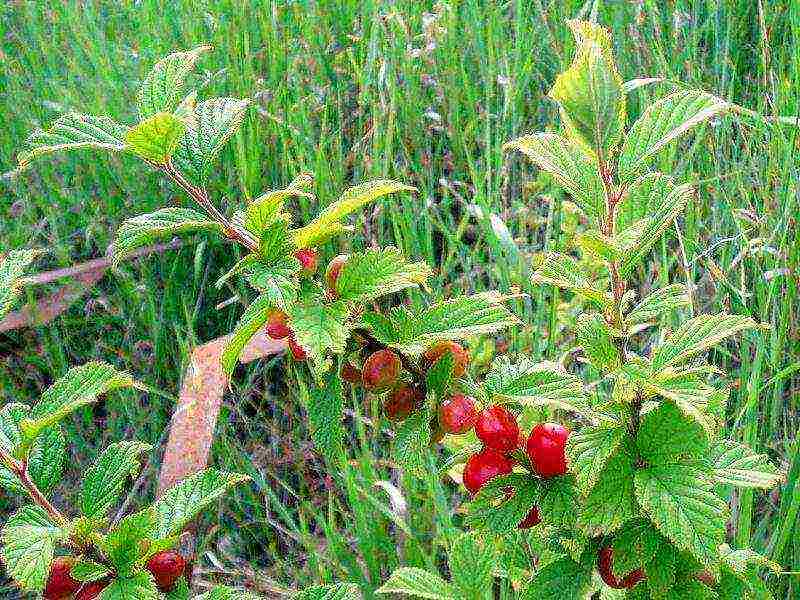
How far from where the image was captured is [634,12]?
2.25 meters

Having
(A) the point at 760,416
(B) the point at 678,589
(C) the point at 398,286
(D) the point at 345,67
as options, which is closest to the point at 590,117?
(C) the point at 398,286

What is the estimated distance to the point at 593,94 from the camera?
2.27 ft

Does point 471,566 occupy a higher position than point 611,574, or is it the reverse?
point 611,574

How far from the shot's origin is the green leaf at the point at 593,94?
691 millimetres

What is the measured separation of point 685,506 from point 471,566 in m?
0.41

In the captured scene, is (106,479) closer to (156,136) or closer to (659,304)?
(156,136)

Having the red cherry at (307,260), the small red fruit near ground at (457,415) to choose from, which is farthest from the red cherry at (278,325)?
the small red fruit near ground at (457,415)

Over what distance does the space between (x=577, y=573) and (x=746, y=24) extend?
5.67ft

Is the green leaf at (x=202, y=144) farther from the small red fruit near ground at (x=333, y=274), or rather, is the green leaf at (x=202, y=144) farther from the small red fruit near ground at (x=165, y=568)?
the small red fruit near ground at (x=165, y=568)

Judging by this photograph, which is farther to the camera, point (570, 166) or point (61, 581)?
point (61, 581)

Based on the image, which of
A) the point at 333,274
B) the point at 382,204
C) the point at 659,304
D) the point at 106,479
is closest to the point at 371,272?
the point at 333,274

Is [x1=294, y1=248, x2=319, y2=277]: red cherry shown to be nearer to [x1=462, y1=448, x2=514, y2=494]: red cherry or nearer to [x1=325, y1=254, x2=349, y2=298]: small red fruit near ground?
[x1=325, y1=254, x2=349, y2=298]: small red fruit near ground

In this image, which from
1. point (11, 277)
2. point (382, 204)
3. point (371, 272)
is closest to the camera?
point (371, 272)

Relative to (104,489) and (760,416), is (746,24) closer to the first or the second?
(760,416)
